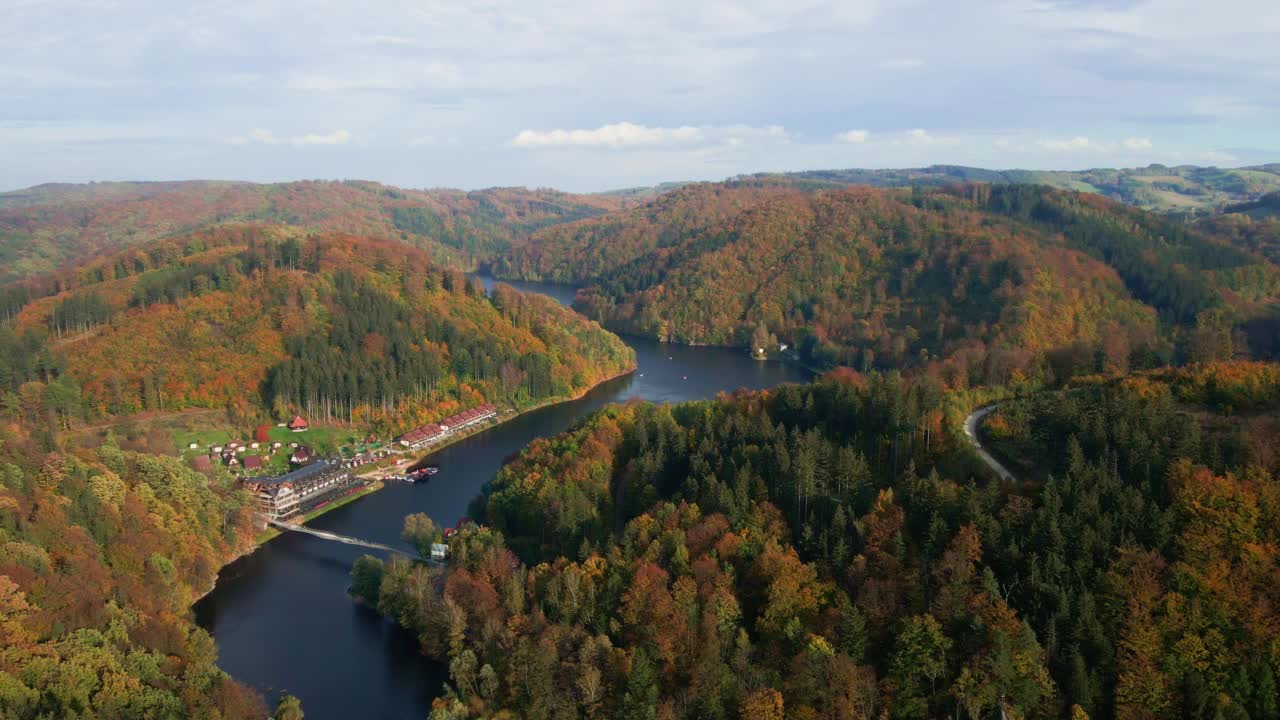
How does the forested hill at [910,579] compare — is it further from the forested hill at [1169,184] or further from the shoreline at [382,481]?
the forested hill at [1169,184]

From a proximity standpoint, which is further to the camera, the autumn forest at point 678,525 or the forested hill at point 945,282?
the forested hill at point 945,282

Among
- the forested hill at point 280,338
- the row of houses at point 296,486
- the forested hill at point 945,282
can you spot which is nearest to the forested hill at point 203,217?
the forested hill at point 280,338

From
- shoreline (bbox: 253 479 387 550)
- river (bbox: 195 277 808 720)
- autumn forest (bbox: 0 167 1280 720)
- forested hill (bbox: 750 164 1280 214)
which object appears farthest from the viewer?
forested hill (bbox: 750 164 1280 214)

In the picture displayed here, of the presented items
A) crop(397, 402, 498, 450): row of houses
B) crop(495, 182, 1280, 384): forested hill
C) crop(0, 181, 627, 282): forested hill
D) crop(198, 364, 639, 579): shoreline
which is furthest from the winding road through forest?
crop(0, 181, 627, 282): forested hill

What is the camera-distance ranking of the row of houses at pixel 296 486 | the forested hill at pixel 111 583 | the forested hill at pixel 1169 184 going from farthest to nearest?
1. the forested hill at pixel 1169 184
2. the row of houses at pixel 296 486
3. the forested hill at pixel 111 583

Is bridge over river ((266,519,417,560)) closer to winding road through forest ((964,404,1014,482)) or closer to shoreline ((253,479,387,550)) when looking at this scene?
shoreline ((253,479,387,550))

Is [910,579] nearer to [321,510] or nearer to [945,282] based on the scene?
[321,510]

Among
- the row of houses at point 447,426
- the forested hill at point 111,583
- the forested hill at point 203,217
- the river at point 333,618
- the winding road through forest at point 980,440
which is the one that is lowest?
the river at point 333,618
